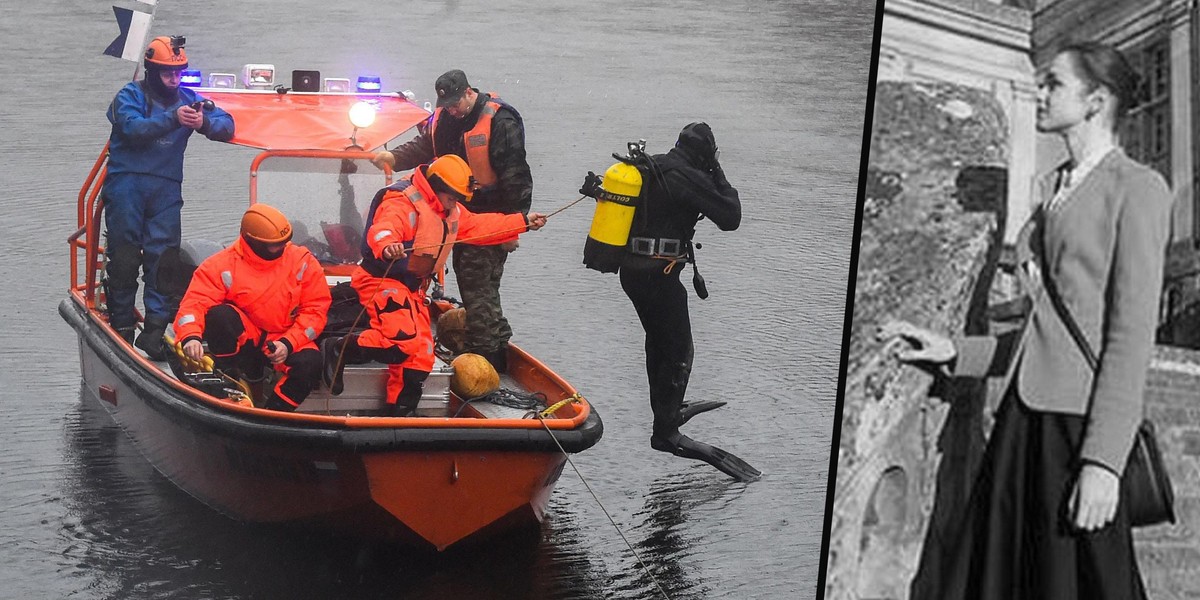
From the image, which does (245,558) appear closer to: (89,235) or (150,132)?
(89,235)

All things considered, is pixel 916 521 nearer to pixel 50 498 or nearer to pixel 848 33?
pixel 848 33

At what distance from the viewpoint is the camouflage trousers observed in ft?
12.2

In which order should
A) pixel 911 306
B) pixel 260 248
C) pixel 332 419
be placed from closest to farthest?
pixel 911 306 → pixel 332 419 → pixel 260 248

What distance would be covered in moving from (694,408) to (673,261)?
1.54ft

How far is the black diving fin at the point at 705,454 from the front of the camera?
3883 mm

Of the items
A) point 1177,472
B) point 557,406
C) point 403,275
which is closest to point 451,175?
point 403,275

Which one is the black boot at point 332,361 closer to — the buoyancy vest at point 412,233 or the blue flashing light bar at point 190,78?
the buoyancy vest at point 412,233

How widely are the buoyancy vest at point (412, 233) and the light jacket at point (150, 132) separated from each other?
56 centimetres

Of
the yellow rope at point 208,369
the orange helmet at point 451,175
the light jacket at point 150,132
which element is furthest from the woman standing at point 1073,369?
the light jacket at point 150,132

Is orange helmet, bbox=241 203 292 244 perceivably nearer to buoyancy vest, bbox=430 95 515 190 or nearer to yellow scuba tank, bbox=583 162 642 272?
buoyancy vest, bbox=430 95 515 190

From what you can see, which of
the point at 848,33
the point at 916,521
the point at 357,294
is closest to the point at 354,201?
the point at 357,294

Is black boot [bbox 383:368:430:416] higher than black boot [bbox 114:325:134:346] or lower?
lower

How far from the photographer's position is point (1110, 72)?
2.79 metres

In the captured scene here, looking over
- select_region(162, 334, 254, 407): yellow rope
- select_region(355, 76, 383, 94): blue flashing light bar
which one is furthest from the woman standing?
select_region(355, 76, 383, 94): blue flashing light bar
